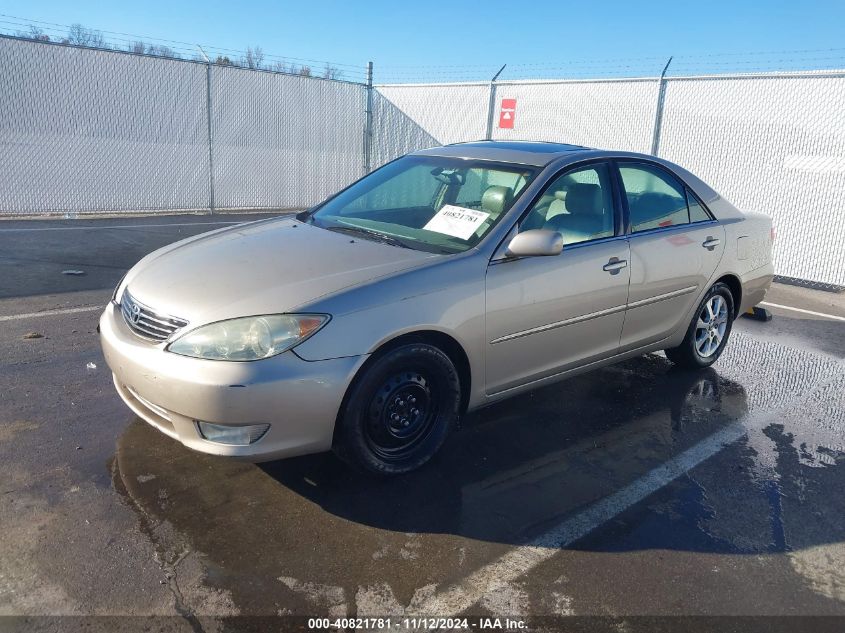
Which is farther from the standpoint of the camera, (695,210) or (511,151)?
(695,210)

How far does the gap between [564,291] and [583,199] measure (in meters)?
0.72

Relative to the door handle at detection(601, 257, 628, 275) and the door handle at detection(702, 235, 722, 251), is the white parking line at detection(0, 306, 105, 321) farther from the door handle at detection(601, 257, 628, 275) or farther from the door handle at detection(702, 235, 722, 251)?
the door handle at detection(702, 235, 722, 251)

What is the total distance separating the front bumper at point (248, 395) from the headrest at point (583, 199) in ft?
6.03

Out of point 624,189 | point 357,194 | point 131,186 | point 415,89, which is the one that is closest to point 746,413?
point 624,189

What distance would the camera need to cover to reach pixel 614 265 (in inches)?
167

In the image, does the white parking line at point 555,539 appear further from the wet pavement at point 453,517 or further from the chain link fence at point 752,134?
the chain link fence at point 752,134

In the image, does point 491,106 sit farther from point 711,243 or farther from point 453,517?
point 453,517

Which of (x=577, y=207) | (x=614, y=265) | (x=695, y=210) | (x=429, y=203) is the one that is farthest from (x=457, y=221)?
(x=695, y=210)

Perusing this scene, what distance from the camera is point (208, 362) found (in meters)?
2.96

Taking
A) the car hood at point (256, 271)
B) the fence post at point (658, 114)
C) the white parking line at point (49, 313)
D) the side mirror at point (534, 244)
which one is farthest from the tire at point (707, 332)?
the fence post at point (658, 114)

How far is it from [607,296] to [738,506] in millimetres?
1382

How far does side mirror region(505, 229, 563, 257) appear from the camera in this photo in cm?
363

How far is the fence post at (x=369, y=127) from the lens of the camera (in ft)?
52.0

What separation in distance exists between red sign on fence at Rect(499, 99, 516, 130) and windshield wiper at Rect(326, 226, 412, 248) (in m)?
10.1
